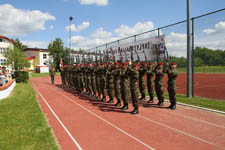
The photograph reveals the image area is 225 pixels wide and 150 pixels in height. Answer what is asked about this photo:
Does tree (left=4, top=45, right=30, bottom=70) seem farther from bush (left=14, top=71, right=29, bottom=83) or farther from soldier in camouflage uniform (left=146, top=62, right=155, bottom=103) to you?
soldier in camouflage uniform (left=146, top=62, right=155, bottom=103)

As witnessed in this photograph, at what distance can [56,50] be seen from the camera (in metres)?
56.7

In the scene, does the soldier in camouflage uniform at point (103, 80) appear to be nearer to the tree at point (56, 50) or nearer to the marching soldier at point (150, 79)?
the marching soldier at point (150, 79)

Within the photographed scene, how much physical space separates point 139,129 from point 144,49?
292 inches

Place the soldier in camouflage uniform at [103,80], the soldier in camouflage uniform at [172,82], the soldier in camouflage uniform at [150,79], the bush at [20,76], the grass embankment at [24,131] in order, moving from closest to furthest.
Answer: the grass embankment at [24,131] → the soldier in camouflage uniform at [172,82] → the soldier in camouflage uniform at [150,79] → the soldier in camouflage uniform at [103,80] → the bush at [20,76]

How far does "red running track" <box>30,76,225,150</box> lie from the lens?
440 cm

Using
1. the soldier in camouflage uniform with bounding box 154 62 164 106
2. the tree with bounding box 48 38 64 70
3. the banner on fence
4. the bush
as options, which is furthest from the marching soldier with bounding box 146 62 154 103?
the tree with bounding box 48 38 64 70

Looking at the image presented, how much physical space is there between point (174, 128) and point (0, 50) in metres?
55.8

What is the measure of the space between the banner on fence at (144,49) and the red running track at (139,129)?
395 cm

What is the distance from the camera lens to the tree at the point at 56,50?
5572cm

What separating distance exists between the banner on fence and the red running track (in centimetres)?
395

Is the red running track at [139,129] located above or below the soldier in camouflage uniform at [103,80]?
below

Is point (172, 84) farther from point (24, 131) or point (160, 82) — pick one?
point (24, 131)

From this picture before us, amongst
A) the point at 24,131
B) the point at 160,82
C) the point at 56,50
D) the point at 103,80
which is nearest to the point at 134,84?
the point at 160,82

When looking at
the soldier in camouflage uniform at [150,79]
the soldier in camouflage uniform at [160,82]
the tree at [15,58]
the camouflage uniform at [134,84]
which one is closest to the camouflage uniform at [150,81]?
the soldier in camouflage uniform at [150,79]
